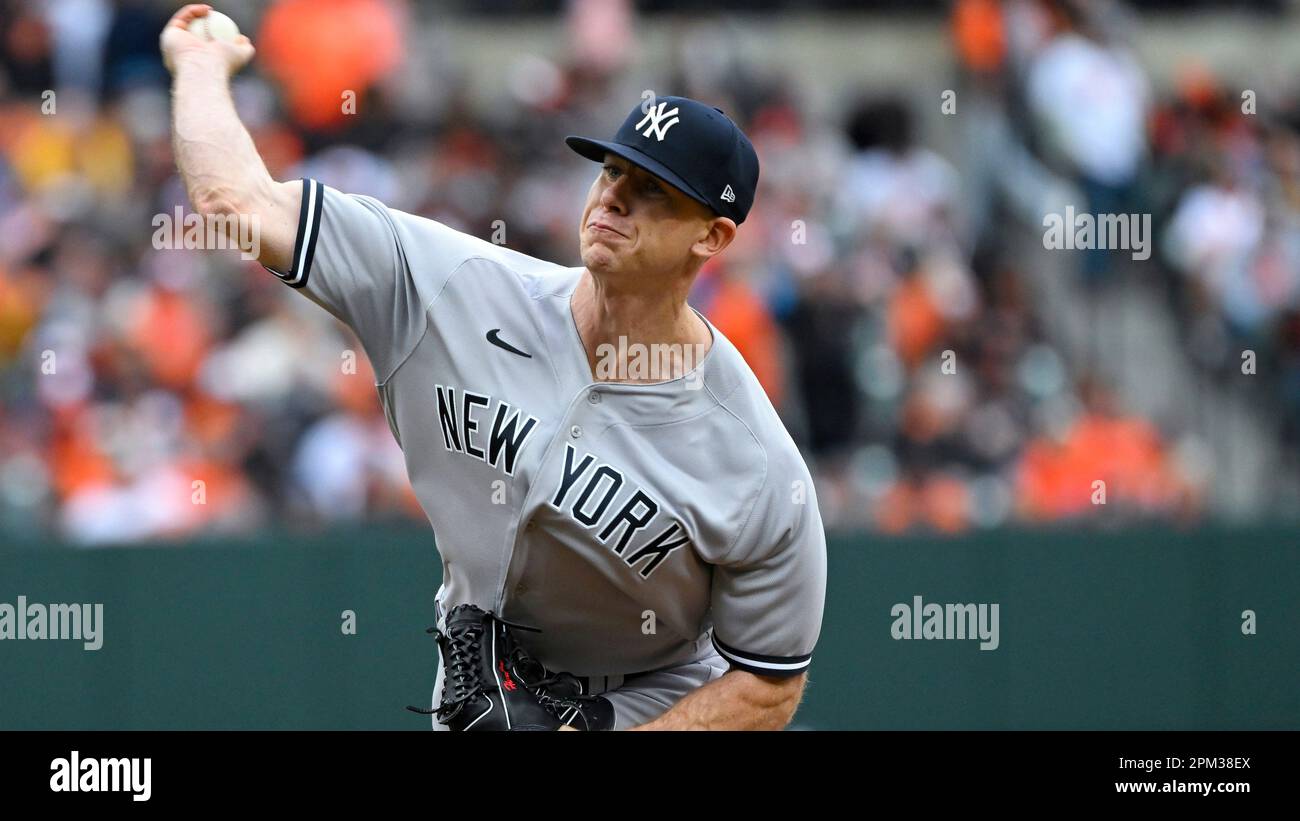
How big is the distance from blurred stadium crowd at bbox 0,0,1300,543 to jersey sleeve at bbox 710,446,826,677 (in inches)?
141

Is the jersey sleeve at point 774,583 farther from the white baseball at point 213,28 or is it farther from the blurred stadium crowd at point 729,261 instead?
the blurred stadium crowd at point 729,261

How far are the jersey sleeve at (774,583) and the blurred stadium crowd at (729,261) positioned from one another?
3.59m

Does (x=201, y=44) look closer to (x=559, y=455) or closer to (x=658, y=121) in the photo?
(x=658, y=121)

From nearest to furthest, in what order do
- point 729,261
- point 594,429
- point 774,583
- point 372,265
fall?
point 372,265 → point 594,429 → point 774,583 → point 729,261

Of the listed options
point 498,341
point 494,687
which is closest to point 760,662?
point 494,687

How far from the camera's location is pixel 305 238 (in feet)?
12.6

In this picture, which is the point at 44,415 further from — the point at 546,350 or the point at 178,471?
the point at 546,350

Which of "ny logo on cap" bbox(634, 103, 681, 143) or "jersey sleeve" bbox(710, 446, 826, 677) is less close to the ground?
"ny logo on cap" bbox(634, 103, 681, 143)

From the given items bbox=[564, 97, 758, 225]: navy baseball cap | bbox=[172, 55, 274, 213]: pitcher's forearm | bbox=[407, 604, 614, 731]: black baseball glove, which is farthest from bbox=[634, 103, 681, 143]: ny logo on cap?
bbox=[407, 604, 614, 731]: black baseball glove

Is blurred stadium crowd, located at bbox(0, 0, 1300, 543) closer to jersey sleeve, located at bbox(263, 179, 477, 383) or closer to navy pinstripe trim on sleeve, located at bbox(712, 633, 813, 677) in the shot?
navy pinstripe trim on sleeve, located at bbox(712, 633, 813, 677)

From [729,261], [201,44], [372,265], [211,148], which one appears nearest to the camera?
[211,148]

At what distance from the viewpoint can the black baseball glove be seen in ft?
13.1

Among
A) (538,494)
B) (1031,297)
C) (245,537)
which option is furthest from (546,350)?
(1031,297)

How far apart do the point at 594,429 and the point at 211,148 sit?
107 cm
